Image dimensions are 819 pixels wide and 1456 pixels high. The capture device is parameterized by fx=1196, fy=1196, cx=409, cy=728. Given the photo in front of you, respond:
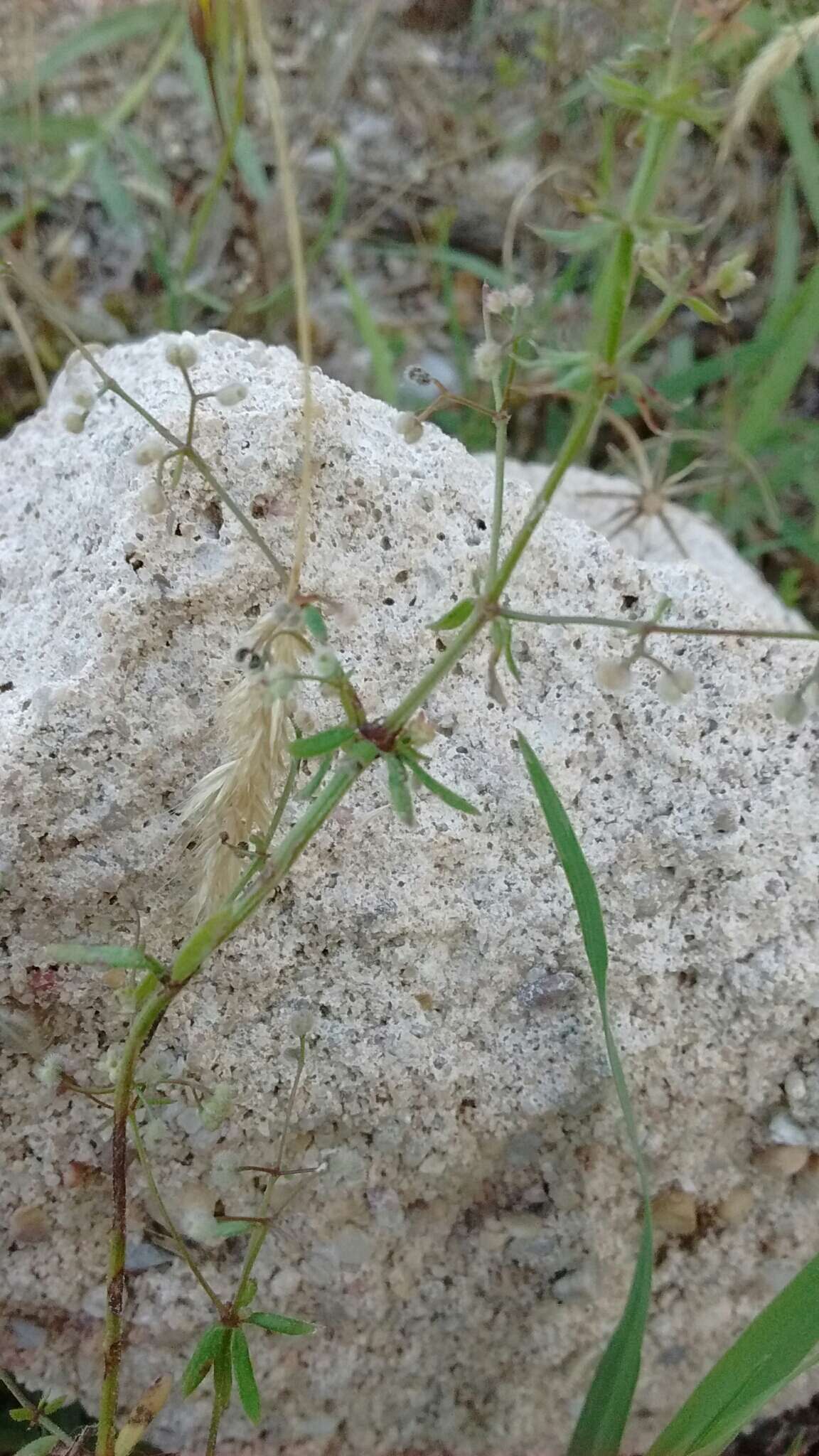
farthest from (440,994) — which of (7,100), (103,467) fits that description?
(7,100)

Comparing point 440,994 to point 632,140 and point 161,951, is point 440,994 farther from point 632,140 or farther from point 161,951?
point 632,140

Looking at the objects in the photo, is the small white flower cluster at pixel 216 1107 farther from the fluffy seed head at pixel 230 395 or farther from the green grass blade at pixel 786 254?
the green grass blade at pixel 786 254

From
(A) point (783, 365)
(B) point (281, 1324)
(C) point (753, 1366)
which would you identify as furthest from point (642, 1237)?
(A) point (783, 365)

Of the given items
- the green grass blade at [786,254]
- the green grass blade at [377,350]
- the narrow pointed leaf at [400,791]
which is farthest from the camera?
the green grass blade at [786,254]

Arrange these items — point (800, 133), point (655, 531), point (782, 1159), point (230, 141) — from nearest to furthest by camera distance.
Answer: point (782, 1159) → point (230, 141) → point (655, 531) → point (800, 133)

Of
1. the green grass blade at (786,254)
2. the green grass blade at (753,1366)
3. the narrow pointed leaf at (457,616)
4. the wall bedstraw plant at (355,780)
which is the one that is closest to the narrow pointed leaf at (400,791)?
the wall bedstraw plant at (355,780)

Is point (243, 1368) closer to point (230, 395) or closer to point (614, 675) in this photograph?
point (614, 675)

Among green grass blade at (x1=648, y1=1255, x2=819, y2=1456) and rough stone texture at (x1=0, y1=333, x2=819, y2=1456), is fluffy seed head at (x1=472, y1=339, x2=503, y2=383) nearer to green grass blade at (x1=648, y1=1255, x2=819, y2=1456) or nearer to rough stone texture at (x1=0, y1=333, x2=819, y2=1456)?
rough stone texture at (x1=0, y1=333, x2=819, y2=1456)
